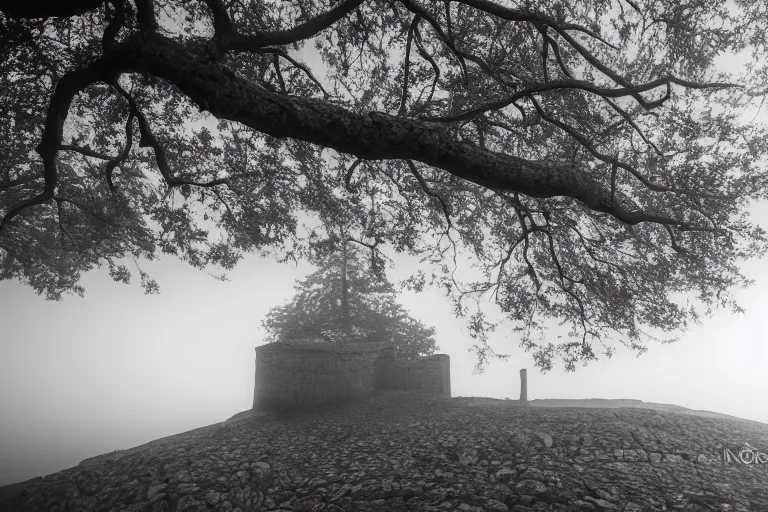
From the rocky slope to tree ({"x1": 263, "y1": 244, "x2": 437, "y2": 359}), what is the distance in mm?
13193

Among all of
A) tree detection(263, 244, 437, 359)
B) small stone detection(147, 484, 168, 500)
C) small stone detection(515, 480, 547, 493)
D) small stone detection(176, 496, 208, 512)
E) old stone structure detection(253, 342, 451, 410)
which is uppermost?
tree detection(263, 244, 437, 359)

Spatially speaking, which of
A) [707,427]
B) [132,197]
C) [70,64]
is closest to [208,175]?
[70,64]

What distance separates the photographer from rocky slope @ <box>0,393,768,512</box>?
4.73 metres

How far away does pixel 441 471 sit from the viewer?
5.68 meters

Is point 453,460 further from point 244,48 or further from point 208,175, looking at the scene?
point 208,175

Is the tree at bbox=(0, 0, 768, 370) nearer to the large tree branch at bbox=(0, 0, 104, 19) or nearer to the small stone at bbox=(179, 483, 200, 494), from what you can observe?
the large tree branch at bbox=(0, 0, 104, 19)

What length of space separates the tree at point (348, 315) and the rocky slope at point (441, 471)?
43.3 feet

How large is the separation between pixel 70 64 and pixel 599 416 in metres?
14.0

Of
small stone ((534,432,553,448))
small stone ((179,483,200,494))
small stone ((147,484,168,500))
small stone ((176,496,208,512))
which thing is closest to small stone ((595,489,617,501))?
small stone ((534,432,553,448))

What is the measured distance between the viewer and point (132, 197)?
12797 mm

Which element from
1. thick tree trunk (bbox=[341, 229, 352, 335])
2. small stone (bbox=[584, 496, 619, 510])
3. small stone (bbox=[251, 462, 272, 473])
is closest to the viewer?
small stone (bbox=[584, 496, 619, 510])

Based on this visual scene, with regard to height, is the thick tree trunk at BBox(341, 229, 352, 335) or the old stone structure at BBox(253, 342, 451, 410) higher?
the thick tree trunk at BBox(341, 229, 352, 335)

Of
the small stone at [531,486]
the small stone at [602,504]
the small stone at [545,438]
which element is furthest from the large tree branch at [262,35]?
the small stone at [545,438]

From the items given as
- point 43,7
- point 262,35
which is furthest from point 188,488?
point 262,35
